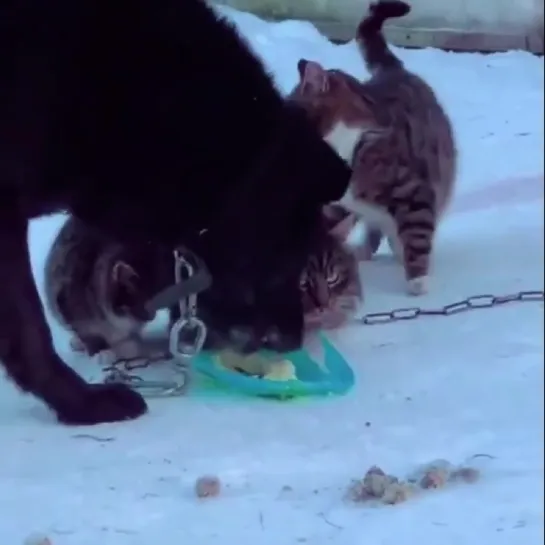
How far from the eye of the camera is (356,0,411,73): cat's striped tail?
3.38 feet

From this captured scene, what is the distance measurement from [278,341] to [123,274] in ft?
0.55

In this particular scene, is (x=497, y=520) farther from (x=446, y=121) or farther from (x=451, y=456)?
(x=446, y=121)

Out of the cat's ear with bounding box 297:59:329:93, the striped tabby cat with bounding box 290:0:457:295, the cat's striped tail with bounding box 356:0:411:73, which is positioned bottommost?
the striped tabby cat with bounding box 290:0:457:295

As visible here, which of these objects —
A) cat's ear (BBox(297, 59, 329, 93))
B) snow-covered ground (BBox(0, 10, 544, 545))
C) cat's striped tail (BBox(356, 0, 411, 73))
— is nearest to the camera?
snow-covered ground (BBox(0, 10, 544, 545))

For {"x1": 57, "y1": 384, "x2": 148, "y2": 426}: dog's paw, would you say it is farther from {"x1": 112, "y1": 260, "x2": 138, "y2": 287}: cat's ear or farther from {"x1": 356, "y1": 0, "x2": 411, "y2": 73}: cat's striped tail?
{"x1": 356, "y1": 0, "x2": 411, "y2": 73}: cat's striped tail

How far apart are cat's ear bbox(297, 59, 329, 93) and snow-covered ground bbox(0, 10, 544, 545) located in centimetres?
1

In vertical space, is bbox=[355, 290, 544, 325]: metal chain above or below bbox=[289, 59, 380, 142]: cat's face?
below

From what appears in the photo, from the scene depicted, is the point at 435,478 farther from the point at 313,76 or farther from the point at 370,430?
the point at 313,76

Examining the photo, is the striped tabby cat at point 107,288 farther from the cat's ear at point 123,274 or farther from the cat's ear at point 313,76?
the cat's ear at point 313,76

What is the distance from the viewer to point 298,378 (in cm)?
106

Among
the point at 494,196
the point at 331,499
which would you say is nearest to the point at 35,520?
the point at 331,499

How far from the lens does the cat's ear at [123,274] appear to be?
1.07 metres

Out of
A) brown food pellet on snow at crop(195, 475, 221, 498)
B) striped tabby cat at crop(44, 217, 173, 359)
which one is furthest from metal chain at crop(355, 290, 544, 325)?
brown food pellet on snow at crop(195, 475, 221, 498)

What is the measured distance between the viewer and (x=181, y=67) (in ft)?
3.10
